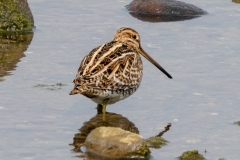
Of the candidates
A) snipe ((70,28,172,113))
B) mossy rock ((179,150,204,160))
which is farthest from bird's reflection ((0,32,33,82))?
mossy rock ((179,150,204,160))

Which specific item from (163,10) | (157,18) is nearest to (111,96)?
(157,18)

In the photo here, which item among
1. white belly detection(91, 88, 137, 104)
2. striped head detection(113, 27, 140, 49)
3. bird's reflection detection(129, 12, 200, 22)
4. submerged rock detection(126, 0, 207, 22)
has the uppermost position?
striped head detection(113, 27, 140, 49)

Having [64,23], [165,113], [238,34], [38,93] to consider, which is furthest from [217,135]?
[64,23]

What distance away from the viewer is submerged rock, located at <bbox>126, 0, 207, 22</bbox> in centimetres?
1636

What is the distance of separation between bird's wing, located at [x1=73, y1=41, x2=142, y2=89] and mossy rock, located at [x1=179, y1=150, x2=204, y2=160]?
5.34ft

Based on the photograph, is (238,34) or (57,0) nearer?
A: (238,34)

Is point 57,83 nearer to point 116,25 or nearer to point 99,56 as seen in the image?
point 99,56

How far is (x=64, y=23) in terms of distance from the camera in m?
15.2

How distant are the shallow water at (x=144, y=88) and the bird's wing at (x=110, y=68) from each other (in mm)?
605

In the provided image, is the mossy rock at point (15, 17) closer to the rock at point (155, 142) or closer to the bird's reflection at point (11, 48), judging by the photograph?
the bird's reflection at point (11, 48)

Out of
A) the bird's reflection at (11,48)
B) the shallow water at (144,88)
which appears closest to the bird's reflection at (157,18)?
the shallow water at (144,88)

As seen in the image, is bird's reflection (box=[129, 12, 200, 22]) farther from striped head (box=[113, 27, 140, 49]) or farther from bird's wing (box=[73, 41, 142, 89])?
bird's wing (box=[73, 41, 142, 89])

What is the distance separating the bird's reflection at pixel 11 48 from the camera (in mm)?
12102

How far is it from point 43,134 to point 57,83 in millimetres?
2222
